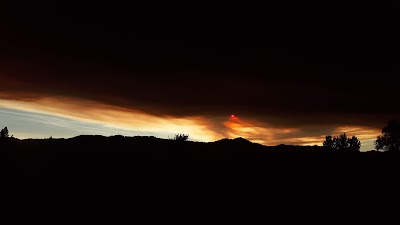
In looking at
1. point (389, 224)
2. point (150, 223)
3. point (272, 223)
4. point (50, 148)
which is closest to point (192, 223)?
point (150, 223)

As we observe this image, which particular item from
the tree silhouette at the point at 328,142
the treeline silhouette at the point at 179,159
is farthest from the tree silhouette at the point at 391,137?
the treeline silhouette at the point at 179,159

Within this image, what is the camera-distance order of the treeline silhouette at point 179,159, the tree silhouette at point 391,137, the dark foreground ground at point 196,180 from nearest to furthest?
the dark foreground ground at point 196,180, the treeline silhouette at point 179,159, the tree silhouette at point 391,137

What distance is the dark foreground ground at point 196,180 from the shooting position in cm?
2742

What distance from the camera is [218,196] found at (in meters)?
29.0

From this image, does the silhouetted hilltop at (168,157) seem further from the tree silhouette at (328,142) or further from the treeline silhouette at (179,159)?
the tree silhouette at (328,142)

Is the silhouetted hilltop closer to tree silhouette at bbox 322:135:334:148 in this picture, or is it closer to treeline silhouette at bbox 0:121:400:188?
treeline silhouette at bbox 0:121:400:188

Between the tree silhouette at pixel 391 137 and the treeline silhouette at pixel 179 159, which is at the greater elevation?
the tree silhouette at pixel 391 137

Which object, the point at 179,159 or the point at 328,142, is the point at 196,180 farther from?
the point at 328,142

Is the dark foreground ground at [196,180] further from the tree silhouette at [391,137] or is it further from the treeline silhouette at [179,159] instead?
the tree silhouette at [391,137]

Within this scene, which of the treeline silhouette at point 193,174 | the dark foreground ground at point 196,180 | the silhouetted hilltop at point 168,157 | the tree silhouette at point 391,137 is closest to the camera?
the dark foreground ground at point 196,180

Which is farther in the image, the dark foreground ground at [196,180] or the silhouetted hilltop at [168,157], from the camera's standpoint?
the silhouetted hilltop at [168,157]

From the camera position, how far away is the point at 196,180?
31.3 m

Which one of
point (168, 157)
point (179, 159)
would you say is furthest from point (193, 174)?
point (168, 157)

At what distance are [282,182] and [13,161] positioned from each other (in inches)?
Answer: 1001
